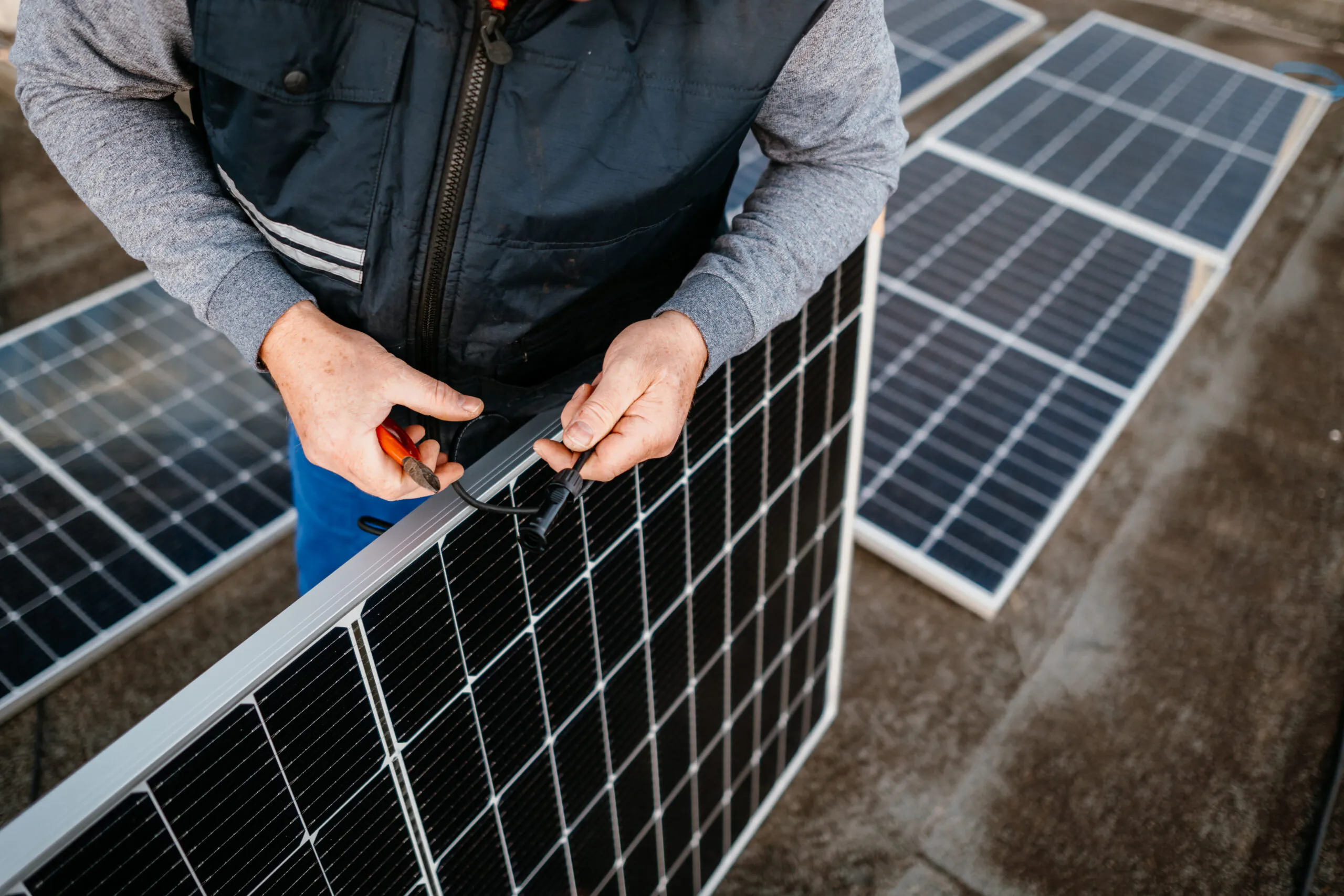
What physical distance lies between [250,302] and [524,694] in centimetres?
64

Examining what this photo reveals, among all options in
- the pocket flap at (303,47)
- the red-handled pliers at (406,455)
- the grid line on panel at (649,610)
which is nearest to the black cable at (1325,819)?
the grid line on panel at (649,610)

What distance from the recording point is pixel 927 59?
4910 mm

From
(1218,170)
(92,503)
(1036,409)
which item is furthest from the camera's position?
(1218,170)

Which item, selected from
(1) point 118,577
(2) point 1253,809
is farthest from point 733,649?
(1) point 118,577

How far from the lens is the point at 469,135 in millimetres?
1215

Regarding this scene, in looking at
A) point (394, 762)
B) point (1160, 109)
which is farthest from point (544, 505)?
point (1160, 109)

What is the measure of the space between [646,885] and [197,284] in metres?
1.51

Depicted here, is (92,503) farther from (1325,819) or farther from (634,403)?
(1325,819)

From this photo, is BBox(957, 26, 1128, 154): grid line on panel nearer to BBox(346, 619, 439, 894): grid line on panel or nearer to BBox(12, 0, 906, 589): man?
BBox(12, 0, 906, 589): man

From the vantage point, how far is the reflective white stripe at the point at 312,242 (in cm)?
129

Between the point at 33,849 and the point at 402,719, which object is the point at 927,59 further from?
the point at 33,849

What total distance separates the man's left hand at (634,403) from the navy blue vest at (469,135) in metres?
0.16

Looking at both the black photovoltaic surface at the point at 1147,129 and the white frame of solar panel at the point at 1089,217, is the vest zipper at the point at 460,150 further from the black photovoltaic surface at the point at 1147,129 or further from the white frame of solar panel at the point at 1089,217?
the black photovoltaic surface at the point at 1147,129

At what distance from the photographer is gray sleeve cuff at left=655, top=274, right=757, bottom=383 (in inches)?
51.8
